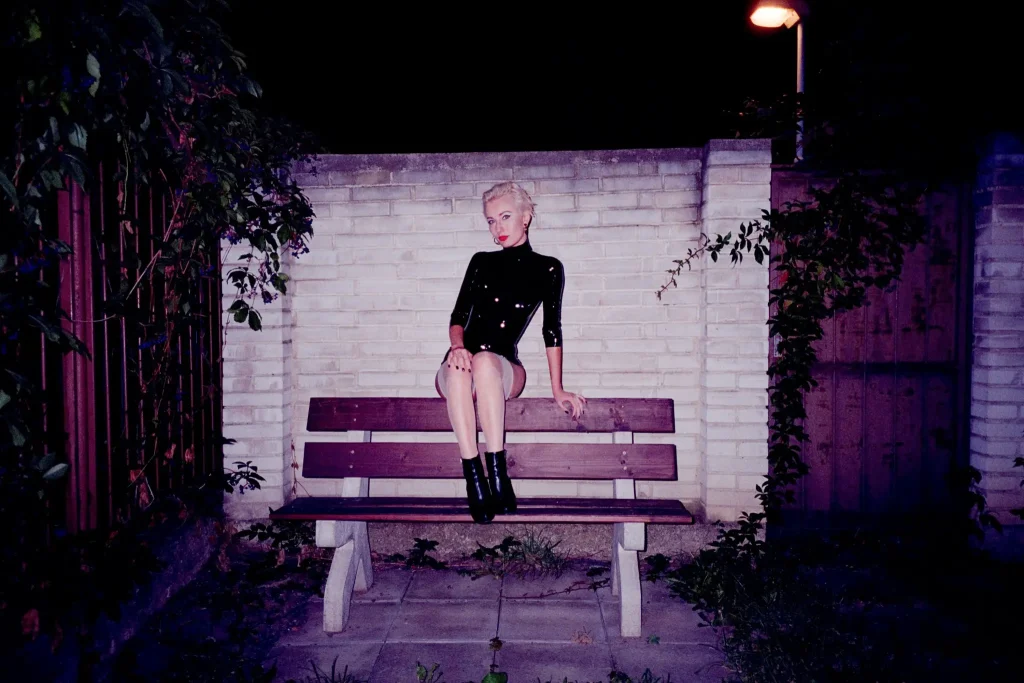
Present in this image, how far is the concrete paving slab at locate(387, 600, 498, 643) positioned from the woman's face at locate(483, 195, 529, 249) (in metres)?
1.94

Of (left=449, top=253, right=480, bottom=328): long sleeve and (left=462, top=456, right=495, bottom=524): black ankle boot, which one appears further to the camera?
(left=449, top=253, right=480, bottom=328): long sleeve

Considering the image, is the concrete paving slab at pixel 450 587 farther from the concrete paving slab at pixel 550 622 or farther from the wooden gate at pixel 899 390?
the wooden gate at pixel 899 390

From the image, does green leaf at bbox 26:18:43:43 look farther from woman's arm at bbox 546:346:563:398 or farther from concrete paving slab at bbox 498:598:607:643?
concrete paving slab at bbox 498:598:607:643

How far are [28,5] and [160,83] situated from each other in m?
0.52

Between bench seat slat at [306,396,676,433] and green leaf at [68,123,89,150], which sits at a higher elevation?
green leaf at [68,123,89,150]

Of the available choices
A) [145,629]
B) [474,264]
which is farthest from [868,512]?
[145,629]

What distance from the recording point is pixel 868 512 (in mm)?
3883

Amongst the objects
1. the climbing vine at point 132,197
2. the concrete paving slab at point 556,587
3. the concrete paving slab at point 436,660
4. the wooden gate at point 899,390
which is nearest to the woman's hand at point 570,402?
the concrete paving slab at point 556,587

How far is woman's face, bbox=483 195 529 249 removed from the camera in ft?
10.3

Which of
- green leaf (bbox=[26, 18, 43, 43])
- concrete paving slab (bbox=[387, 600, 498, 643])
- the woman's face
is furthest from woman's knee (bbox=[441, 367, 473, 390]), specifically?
green leaf (bbox=[26, 18, 43, 43])

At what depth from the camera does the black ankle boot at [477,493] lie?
2795mm

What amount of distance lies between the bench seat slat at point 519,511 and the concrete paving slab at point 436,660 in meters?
0.59

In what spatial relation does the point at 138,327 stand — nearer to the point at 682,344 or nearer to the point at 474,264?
the point at 474,264

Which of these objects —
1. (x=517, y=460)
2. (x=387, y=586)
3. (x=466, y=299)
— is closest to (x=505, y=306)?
(x=466, y=299)
